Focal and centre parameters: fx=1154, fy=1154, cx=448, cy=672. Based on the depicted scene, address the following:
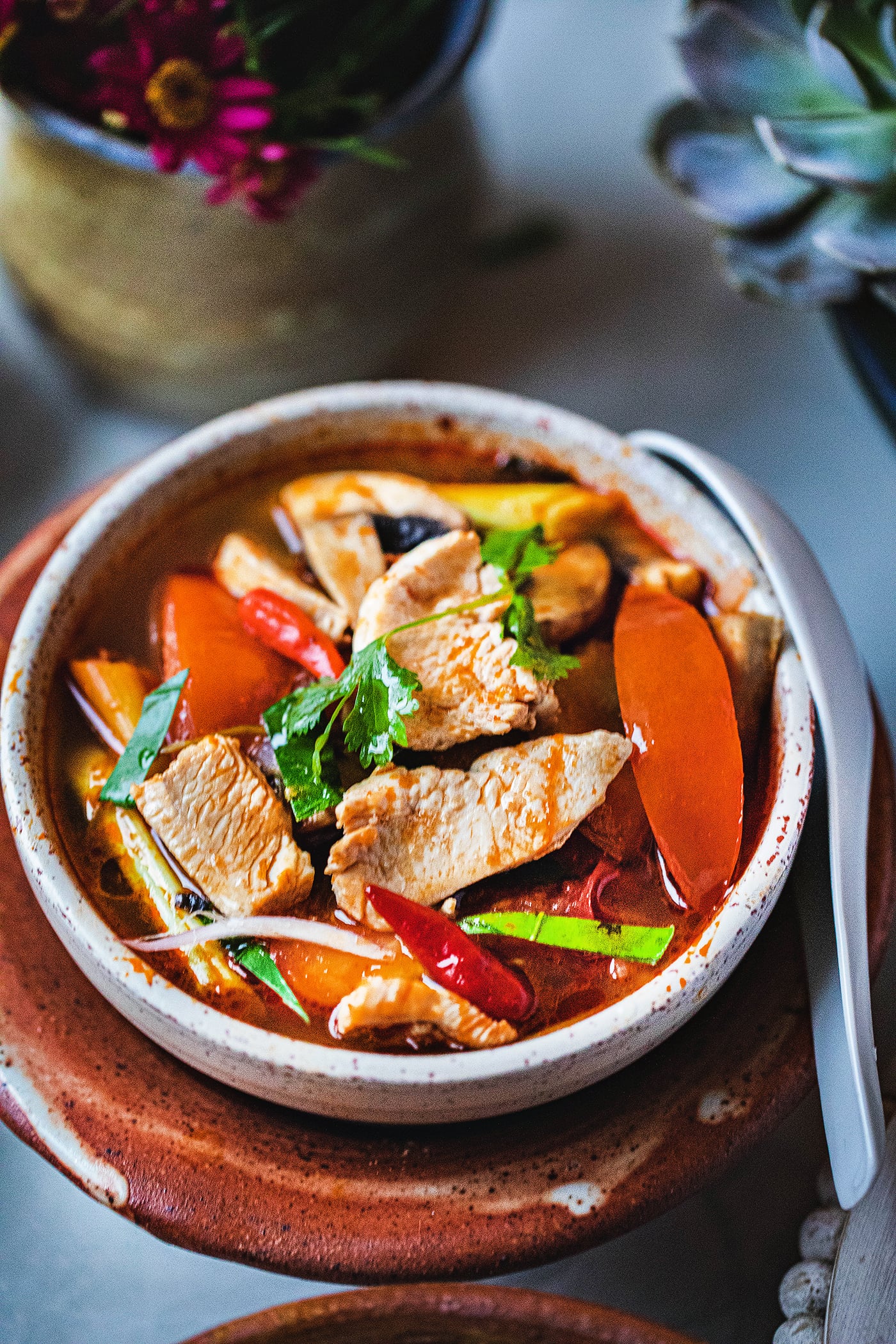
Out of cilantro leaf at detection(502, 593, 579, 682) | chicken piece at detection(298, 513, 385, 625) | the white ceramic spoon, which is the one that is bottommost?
the white ceramic spoon

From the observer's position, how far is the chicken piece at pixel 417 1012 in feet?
2.09

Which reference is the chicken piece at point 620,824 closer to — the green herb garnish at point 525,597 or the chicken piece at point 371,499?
the green herb garnish at point 525,597

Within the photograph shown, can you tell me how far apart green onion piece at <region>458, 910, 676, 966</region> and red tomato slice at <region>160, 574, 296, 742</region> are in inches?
8.3

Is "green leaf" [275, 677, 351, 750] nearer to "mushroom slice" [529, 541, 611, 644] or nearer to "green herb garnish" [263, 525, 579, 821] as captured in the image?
"green herb garnish" [263, 525, 579, 821]

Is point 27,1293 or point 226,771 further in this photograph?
point 27,1293

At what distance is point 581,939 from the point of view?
69 cm

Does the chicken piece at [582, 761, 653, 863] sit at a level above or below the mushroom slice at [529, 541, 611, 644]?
below

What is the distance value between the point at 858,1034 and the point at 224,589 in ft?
1.70

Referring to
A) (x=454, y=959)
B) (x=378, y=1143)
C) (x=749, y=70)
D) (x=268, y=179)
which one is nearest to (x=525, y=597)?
(x=454, y=959)

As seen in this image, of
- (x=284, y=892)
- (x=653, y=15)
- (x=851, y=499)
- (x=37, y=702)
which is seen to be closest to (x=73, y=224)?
(x=37, y=702)

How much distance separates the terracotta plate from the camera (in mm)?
652

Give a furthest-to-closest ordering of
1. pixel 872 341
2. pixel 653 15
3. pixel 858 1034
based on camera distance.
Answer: pixel 653 15
pixel 872 341
pixel 858 1034

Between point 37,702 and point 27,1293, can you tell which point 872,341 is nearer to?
point 37,702

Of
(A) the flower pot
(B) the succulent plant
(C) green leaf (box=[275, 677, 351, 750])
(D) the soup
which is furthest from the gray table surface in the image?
(C) green leaf (box=[275, 677, 351, 750])
